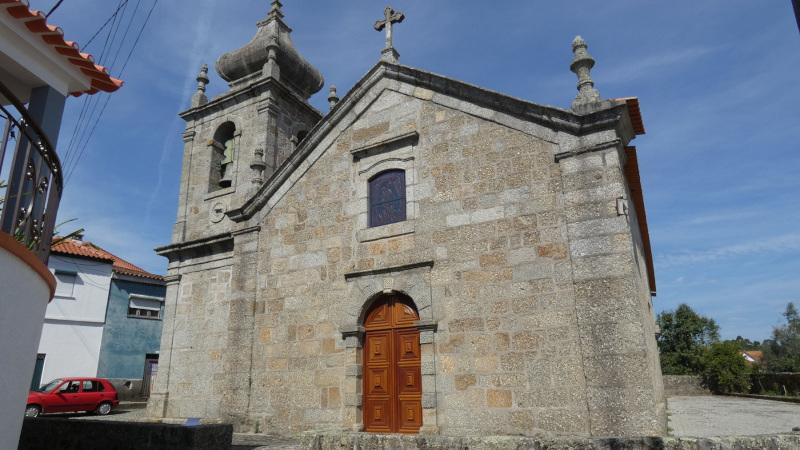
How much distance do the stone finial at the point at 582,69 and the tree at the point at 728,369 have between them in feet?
57.0

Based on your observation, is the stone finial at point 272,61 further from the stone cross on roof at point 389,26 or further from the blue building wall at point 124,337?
the blue building wall at point 124,337

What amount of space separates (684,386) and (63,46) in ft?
79.1

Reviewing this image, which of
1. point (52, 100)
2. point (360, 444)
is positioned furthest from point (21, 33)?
point (360, 444)

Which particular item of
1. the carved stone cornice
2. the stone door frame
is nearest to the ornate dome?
the carved stone cornice

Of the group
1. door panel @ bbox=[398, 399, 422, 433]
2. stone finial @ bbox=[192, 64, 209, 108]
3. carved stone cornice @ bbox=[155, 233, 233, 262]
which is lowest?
door panel @ bbox=[398, 399, 422, 433]

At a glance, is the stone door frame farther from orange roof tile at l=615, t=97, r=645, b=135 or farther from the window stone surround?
orange roof tile at l=615, t=97, r=645, b=135

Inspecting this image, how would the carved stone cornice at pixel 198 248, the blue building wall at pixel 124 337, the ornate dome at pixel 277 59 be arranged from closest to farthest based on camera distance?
the carved stone cornice at pixel 198 248 < the ornate dome at pixel 277 59 < the blue building wall at pixel 124 337

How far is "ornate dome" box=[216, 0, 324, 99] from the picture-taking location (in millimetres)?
15180

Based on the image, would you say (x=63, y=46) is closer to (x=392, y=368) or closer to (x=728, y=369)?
(x=392, y=368)

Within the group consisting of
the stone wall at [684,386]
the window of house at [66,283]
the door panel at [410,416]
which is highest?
the window of house at [66,283]

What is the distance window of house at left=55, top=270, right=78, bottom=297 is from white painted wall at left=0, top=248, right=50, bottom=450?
20.7 metres

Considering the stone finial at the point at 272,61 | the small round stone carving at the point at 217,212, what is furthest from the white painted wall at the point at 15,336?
the stone finial at the point at 272,61

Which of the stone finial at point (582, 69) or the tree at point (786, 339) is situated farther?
the tree at point (786, 339)

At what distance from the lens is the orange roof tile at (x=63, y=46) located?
5.55 metres
